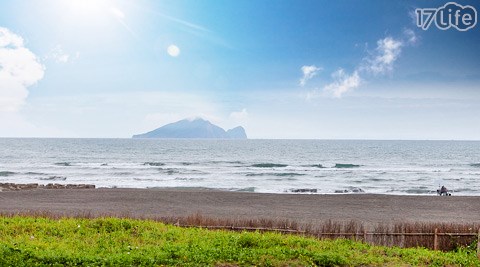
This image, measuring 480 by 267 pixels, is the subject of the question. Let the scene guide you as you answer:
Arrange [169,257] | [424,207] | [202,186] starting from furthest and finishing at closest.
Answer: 1. [202,186]
2. [424,207]
3. [169,257]

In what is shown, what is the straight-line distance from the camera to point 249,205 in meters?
30.0

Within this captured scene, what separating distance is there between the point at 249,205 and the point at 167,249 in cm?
1791

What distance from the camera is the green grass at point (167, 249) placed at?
11102mm

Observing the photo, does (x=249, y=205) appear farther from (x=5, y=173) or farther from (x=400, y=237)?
(x=5, y=173)

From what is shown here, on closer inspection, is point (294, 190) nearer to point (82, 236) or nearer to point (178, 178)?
point (178, 178)

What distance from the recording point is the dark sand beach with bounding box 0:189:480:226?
25.9 meters

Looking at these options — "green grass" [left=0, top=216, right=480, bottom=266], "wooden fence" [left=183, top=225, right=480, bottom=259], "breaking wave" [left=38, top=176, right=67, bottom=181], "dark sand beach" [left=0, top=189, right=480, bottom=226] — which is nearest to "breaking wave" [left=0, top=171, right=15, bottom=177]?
"breaking wave" [left=38, top=176, right=67, bottom=181]

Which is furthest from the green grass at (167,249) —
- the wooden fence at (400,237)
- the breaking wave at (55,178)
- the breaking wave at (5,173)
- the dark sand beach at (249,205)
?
the breaking wave at (5,173)

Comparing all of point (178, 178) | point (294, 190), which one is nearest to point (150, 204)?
point (294, 190)

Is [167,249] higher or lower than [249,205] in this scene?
higher

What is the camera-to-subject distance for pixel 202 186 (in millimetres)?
43906

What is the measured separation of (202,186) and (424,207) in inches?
751

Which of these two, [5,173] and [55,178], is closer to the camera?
[55,178]

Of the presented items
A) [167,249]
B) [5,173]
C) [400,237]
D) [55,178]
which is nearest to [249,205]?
[400,237]
